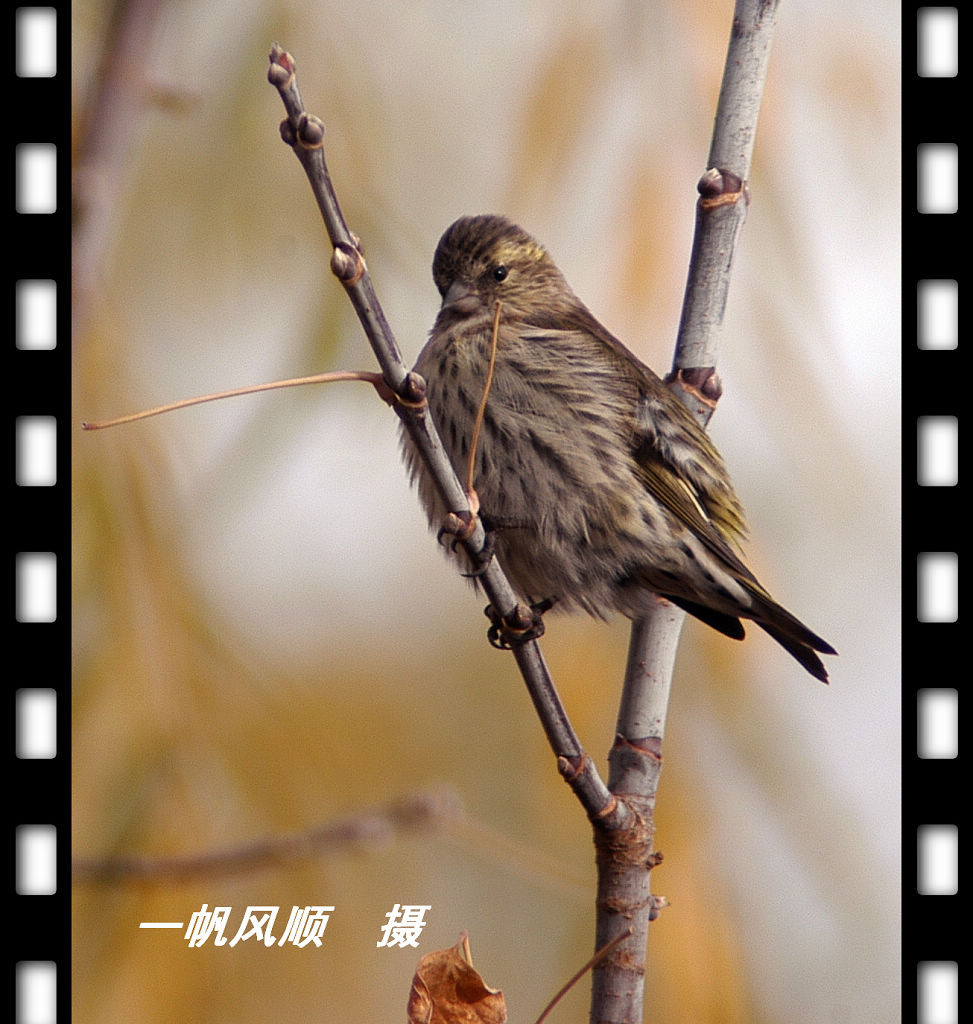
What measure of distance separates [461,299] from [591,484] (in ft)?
2.10

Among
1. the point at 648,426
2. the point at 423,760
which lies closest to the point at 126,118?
the point at 648,426

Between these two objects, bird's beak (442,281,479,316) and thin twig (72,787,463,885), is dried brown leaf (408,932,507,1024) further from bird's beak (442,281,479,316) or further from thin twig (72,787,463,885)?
bird's beak (442,281,479,316)

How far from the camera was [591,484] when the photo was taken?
2.65 metres

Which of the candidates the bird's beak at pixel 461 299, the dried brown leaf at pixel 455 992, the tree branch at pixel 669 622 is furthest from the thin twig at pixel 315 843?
the bird's beak at pixel 461 299

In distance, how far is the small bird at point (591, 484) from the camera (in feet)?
8.59

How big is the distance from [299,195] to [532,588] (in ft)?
3.89

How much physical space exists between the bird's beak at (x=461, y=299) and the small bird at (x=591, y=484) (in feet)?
0.32

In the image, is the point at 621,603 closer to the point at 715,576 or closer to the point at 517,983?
the point at 715,576

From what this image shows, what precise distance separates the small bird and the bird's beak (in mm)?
96

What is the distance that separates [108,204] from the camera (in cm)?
159

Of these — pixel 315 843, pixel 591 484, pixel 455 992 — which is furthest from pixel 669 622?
pixel 455 992

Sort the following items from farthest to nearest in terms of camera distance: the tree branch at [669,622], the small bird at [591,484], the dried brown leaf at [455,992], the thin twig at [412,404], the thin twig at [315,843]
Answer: the small bird at [591,484] < the tree branch at [669,622] < the thin twig at [315,843] < the dried brown leaf at [455,992] < the thin twig at [412,404]

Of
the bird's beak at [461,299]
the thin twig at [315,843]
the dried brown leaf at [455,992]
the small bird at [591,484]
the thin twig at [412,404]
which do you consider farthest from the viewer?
the bird's beak at [461,299]

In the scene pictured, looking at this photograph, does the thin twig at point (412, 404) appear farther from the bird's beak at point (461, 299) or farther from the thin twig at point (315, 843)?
the bird's beak at point (461, 299)
